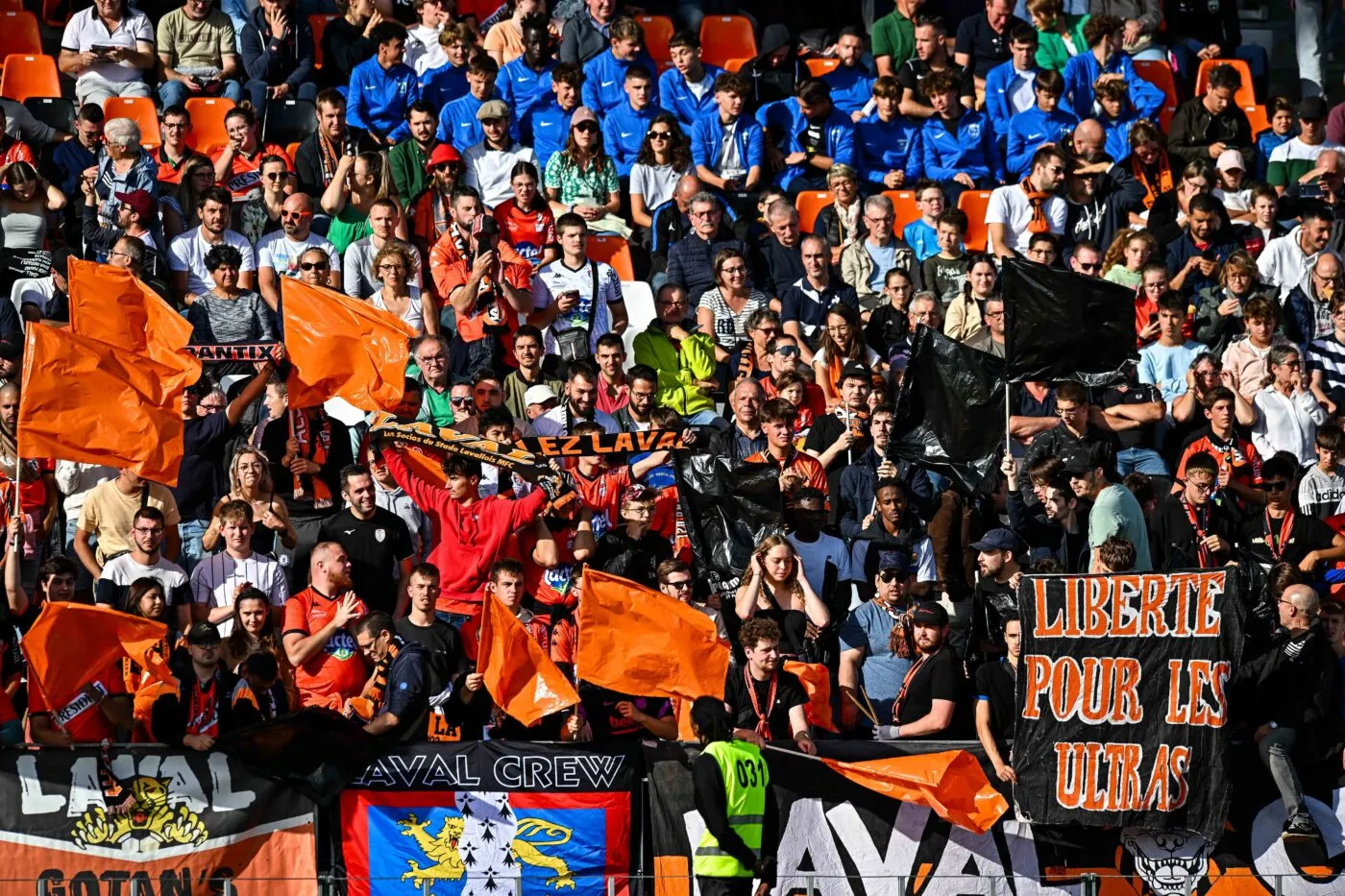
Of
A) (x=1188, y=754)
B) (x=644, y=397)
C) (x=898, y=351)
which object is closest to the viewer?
(x=1188, y=754)

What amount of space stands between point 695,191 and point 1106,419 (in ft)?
13.1

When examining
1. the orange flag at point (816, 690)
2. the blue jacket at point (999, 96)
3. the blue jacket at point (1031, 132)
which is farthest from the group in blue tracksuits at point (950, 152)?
the orange flag at point (816, 690)

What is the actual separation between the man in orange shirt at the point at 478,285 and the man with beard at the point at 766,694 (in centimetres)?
379

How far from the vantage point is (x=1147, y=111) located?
802 inches

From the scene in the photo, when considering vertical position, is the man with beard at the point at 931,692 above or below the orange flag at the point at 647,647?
below

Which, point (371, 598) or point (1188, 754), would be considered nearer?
point (1188, 754)

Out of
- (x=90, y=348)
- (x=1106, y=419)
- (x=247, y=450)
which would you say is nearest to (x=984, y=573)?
(x=1106, y=419)

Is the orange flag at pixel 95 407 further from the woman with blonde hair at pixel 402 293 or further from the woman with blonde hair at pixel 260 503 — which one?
the woman with blonde hair at pixel 402 293

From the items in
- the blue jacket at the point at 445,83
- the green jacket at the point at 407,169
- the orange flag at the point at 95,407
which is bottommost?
the orange flag at the point at 95,407

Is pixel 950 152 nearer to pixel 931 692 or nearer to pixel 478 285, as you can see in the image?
pixel 478 285

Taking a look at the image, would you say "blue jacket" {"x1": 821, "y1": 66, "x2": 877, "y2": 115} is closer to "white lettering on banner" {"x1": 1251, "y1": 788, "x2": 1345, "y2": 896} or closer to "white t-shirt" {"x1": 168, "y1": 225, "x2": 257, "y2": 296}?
"white t-shirt" {"x1": 168, "y1": 225, "x2": 257, "y2": 296}

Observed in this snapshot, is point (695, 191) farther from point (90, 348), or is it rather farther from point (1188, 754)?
point (1188, 754)

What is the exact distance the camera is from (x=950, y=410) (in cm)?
1481

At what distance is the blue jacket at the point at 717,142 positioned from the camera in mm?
18781
